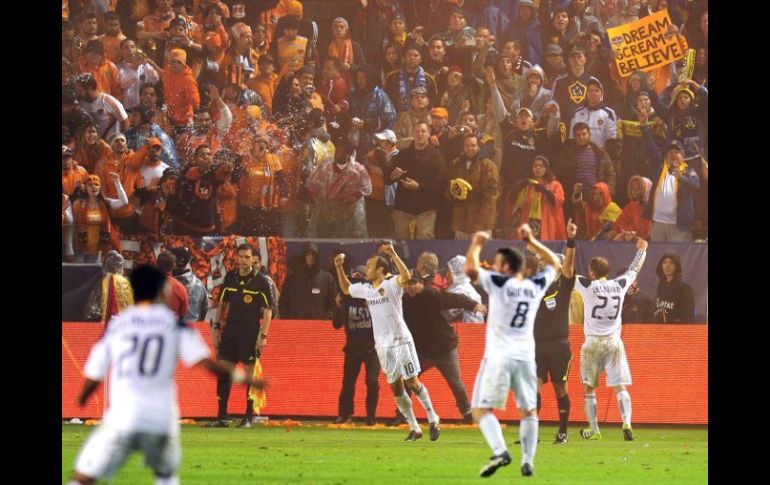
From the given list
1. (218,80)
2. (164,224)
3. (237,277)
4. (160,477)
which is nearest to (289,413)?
(237,277)

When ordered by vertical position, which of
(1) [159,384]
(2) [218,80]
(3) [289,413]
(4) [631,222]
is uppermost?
(2) [218,80]

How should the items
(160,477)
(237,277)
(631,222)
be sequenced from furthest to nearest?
(631,222) < (237,277) < (160,477)

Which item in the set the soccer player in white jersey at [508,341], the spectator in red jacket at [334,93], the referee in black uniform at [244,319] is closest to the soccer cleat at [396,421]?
the referee in black uniform at [244,319]

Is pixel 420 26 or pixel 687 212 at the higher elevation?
pixel 420 26

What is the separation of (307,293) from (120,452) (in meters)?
9.58

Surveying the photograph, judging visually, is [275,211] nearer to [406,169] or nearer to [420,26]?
[406,169]

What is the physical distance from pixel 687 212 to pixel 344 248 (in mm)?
5273

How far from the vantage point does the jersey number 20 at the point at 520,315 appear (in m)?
11.1

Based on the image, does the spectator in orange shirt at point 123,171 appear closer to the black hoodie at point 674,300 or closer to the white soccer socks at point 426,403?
the white soccer socks at point 426,403

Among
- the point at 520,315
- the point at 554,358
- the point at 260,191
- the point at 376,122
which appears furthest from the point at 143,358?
the point at 376,122

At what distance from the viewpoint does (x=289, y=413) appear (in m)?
17.5

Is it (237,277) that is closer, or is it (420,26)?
(237,277)

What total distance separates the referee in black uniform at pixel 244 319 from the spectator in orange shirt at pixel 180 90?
3.36 metres

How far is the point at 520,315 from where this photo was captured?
11086mm
